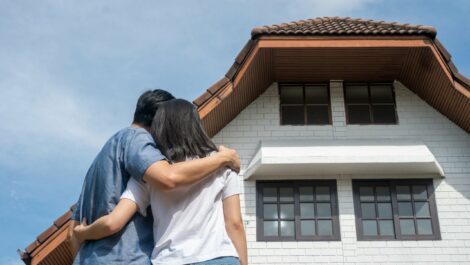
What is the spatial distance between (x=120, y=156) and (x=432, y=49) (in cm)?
888

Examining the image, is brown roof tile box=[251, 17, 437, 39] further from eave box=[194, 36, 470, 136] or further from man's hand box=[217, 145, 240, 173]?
man's hand box=[217, 145, 240, 173]

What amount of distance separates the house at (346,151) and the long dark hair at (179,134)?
743 centimetres

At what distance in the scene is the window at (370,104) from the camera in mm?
11812

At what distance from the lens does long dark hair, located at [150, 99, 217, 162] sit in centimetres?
292

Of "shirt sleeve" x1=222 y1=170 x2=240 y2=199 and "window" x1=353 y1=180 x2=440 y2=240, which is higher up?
"window" x1=353 y1=180 x2=440 y2=240

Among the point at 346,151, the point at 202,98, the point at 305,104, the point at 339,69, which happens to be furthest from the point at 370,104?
the point at 202,98

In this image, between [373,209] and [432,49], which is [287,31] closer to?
[432,49]

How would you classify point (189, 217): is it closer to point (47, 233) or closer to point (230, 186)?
point (230, 186)

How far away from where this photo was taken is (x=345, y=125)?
11.7 m

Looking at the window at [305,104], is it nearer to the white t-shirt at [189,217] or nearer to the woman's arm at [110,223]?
the white t-shirt at [189,217]

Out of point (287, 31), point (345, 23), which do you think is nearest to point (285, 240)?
point (287, 31)

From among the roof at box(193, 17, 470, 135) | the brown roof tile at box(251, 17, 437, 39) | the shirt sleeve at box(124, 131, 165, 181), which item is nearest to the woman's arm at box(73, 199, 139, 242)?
the shirt sleeve at box(124, 131, 165, 181)

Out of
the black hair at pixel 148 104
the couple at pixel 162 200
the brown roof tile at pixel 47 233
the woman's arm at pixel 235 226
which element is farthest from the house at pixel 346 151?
the woman's arm at pixel 235 226

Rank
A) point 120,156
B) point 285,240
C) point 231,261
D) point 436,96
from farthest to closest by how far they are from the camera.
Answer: point 436,96 → point 285,240 → point 120,156 → point 231,261
